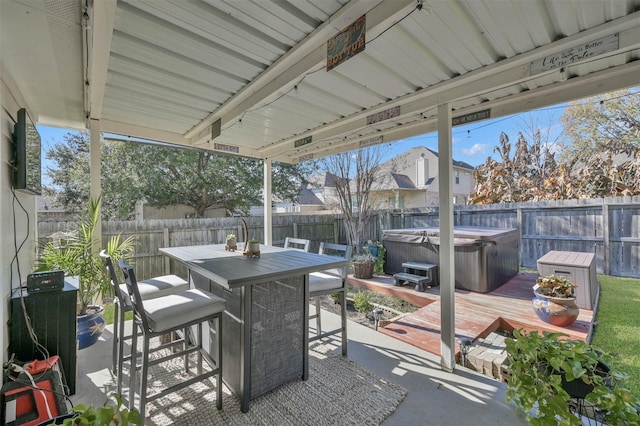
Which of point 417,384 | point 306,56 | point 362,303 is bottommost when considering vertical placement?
point 417,384

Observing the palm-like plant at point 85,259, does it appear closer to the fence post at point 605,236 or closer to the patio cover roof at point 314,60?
the patio cover roof at point 314,60

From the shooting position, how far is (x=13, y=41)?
1776 mm

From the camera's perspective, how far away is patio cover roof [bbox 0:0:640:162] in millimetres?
1516

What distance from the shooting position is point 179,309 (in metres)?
1.88

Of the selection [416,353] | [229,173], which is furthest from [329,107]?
[229,173]

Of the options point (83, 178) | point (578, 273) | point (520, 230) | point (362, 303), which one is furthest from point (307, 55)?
point (83, 178)

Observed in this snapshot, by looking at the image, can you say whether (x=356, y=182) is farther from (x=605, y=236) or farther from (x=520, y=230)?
(x=605, y=236)

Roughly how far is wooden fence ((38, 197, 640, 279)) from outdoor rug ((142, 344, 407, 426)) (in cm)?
351

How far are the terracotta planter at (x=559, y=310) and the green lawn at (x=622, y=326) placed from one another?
310 millimetres

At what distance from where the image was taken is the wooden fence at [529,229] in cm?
519

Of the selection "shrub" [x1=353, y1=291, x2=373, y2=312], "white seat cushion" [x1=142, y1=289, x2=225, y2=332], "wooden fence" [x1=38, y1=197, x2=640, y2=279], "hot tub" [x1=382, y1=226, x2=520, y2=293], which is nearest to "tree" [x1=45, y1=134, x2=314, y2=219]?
"wooden fence" [x1=38, y1=197, x2=640, y2=279]

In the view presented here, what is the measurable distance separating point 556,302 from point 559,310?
8 centimetres

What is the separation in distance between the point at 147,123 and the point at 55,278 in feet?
7.11

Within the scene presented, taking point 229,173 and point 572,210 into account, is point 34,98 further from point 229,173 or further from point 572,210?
point 572,210
